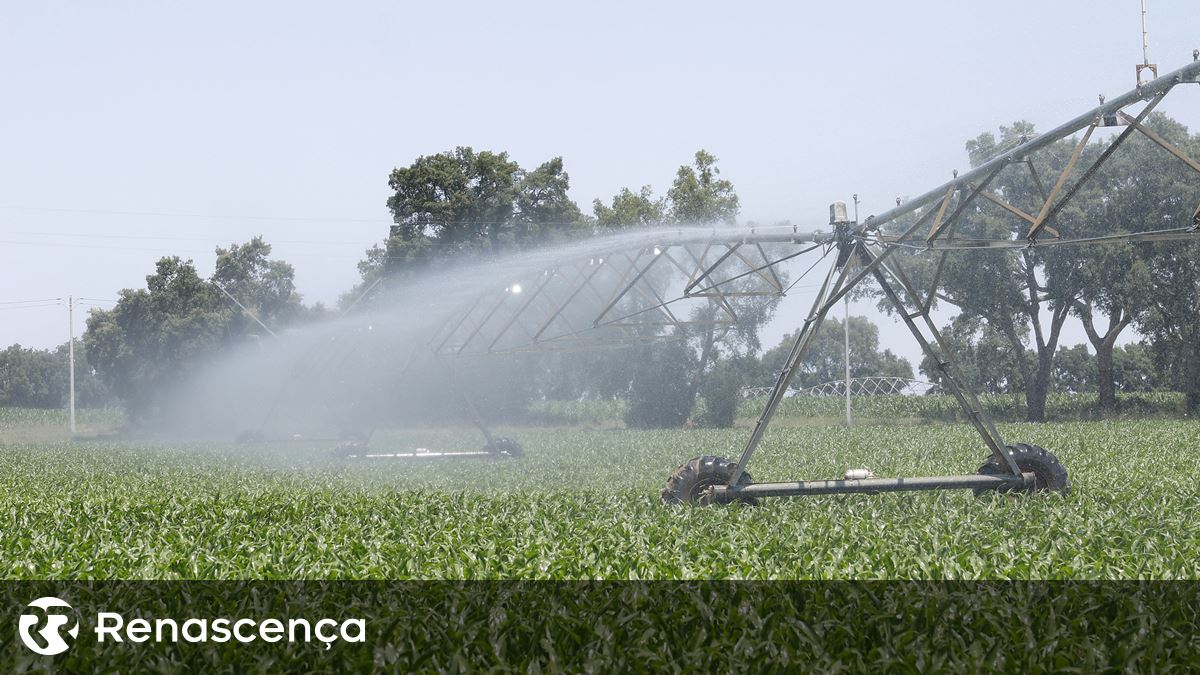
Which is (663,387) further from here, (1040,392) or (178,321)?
(178,321)

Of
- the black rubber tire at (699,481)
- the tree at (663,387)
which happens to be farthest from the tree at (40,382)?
the black rubber tire at (699,481)

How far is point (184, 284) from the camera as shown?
55500mm

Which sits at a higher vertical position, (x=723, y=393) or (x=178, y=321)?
(x=178, y=321)

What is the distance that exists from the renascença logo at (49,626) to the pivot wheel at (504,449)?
1884 centimetres

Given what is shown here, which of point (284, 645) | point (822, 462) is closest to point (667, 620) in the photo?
point (284, 645)

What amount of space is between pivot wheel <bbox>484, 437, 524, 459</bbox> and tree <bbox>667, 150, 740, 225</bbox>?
85.5 ft

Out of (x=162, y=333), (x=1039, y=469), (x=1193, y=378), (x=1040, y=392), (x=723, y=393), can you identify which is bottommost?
(x=1039, y=469)

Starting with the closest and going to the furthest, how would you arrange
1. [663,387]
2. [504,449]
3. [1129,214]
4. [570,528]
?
[570,528]
[504,449]
[1129,214]
[663,387]

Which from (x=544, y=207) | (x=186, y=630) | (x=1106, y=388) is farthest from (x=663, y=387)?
(x=186, y=630)

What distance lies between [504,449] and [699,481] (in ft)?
45.8

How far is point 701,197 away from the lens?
5175 centimetres

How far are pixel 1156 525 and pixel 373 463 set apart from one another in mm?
16145

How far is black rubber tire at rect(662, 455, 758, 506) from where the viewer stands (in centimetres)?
1313

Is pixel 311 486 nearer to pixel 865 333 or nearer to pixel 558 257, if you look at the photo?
pixel 558 257
